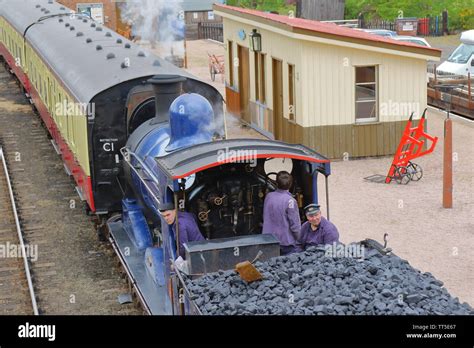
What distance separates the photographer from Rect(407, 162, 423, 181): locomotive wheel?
17.4 m

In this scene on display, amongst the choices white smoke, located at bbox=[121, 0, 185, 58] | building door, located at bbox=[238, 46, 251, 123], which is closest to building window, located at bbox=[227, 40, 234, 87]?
building door, located at bbox=[238, 46, 251, 123]

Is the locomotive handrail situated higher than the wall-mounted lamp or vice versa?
the wall-mounted lamp

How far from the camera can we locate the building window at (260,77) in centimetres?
2200

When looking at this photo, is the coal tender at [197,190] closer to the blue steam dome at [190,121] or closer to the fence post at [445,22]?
the blue steam dome at [190,121]

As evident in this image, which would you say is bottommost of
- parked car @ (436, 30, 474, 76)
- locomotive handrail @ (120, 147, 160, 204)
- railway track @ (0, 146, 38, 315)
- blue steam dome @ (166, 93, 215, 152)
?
railway track @ (0, 146, 38, 315)

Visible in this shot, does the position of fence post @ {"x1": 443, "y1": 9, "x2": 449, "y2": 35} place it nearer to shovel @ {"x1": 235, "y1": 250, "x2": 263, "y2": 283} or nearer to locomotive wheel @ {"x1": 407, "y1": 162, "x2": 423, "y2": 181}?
locomotive wheel @ {"x1": 407, "y1": 162, "x2": 423, "y2": 181}

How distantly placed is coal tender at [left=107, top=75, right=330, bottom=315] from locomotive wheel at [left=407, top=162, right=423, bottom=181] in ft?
20.4

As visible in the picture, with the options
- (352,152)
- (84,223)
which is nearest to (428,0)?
(352,152)

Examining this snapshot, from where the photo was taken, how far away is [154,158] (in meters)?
10.4

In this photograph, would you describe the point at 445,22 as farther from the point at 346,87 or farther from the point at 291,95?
the point at 346,87

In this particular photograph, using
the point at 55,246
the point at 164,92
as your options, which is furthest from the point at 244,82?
the point at 164,92

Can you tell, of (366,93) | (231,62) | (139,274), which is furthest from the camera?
(231,62)

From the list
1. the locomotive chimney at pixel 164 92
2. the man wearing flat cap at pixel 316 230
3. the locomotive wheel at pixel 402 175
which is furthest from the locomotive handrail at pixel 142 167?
the locomotive wheel at pixel 402 175

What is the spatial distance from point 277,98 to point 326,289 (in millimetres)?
13381
